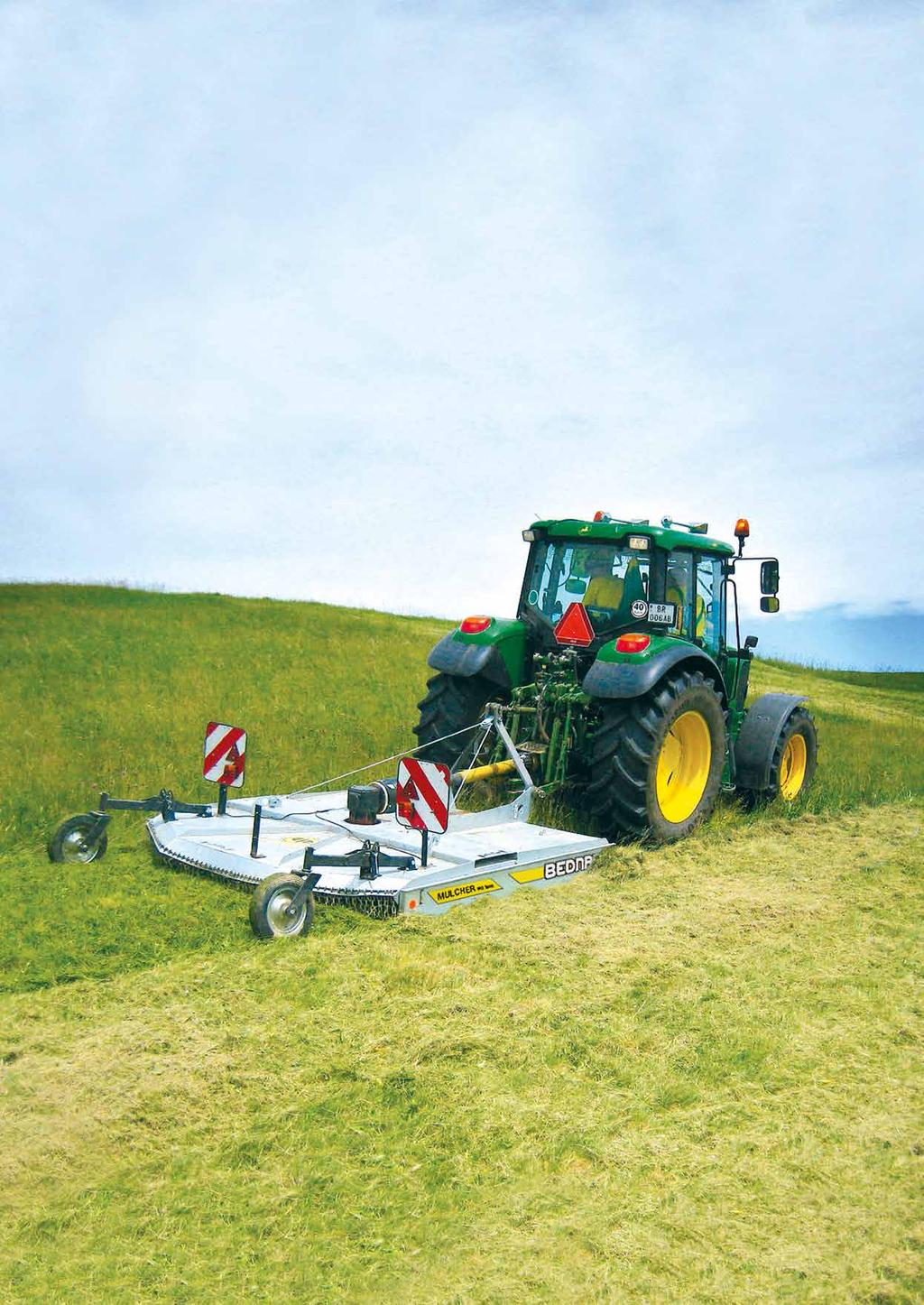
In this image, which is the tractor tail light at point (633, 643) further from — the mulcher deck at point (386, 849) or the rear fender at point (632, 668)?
the mulcher deck at point (386, 849)

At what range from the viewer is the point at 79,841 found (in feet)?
21.4

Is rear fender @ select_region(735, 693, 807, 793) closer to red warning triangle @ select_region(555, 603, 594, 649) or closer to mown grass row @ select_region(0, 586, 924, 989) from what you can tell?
mown grass row @ select_region(0, 586, 924, 989)

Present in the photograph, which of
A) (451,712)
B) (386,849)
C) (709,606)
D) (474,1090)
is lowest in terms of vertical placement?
(474,1090)

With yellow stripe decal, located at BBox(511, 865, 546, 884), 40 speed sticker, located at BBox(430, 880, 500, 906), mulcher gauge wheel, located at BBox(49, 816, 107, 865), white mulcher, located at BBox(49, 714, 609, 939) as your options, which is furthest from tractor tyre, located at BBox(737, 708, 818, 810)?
mulcher gauge wheel, located at BBox(49, 816, 107, 865)

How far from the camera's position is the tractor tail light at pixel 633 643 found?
23.3 ft

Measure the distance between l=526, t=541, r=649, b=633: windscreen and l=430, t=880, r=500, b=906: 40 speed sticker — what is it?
8.61ft

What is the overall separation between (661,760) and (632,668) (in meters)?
0.94

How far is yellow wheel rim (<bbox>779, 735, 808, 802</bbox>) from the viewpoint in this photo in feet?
31.2

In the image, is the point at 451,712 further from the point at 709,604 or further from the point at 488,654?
the point at 709,604

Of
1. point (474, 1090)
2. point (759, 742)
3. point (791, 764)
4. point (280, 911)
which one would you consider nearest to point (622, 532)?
point (759, 742)

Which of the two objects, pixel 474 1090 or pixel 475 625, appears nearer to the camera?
pixel 474 1090

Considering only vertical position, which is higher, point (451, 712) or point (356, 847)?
point (451, 712)

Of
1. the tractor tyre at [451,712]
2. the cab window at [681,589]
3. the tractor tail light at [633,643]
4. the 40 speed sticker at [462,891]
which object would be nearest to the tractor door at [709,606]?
the cab window at [681,589]

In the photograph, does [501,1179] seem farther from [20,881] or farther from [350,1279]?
[20,881]
